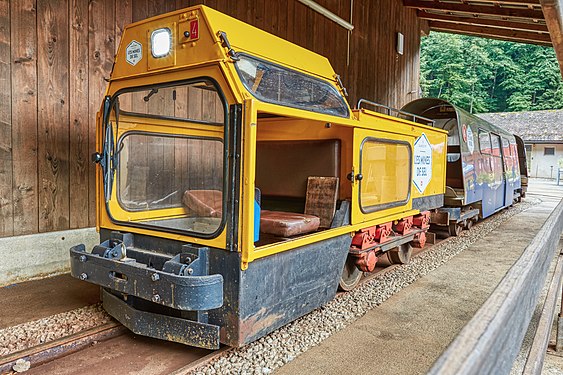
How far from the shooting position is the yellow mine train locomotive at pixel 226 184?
8.75 ft

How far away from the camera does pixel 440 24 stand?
16.0 meters

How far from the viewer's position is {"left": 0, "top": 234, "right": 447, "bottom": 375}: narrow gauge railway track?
2721mm

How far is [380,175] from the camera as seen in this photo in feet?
14.0

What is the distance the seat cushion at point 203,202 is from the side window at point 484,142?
751cm

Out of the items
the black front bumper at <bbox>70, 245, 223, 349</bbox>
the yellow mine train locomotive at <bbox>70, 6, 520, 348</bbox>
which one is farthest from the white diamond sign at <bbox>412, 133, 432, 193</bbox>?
the black front bumper at <bbox>70, 245, 223, 349</bbox>

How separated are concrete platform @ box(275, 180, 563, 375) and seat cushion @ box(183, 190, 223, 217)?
1.19 m

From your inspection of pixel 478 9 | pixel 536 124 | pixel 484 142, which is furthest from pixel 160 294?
pixel 536 124

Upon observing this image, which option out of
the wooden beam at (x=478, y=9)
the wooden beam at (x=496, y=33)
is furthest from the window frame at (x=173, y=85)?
the wooden beam at (x=496, y=33)

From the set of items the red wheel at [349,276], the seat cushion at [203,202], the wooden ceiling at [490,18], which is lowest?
the red wheel at [349,276]

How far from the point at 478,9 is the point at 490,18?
103 centimetres

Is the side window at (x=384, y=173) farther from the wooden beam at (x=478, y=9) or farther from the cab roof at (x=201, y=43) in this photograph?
the wooden beam at (x=478, y=9)

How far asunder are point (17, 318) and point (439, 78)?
137 feet

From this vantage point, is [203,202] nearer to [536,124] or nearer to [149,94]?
[149,94]

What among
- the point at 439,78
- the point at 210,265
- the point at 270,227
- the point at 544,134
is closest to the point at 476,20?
the point at 270,227
